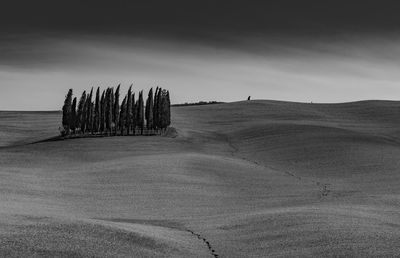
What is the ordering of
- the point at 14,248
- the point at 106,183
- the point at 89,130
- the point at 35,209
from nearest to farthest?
the point at 14,248, the point at 35,209, the point at 106,183, the point at 89,130

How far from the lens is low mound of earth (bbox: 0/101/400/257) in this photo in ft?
47.7

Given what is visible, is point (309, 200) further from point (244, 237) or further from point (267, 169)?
point (267, 169)

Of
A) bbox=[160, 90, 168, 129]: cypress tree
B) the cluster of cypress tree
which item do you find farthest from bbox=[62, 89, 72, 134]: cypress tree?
bbox=[160, 90, 168, 129]: cypress tree

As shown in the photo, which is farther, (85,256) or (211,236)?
(211,236)

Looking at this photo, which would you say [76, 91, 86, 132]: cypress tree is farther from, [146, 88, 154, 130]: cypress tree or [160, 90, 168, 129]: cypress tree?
[160, 90, 168, 129]: cypress tree

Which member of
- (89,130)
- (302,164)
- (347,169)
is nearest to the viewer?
(347,169)

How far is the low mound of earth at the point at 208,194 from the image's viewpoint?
1454 cm

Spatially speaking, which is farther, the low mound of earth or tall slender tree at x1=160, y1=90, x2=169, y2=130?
tall slender tree at x1=160, y1=90, x2=169, y2=130

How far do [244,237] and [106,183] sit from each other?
14.5 m

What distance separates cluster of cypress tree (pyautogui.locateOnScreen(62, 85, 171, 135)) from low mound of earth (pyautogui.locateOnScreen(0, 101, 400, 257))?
2979mm

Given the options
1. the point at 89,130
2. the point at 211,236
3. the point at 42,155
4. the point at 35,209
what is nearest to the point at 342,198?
the point at 211,236

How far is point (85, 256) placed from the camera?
41.4 feet

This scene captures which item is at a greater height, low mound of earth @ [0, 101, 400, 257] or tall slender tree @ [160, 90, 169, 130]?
tall slender tree @ [160, 90, 169, 130]

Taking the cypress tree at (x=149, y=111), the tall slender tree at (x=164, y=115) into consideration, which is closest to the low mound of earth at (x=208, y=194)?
the tall slender tree at (x=164, y=115)
